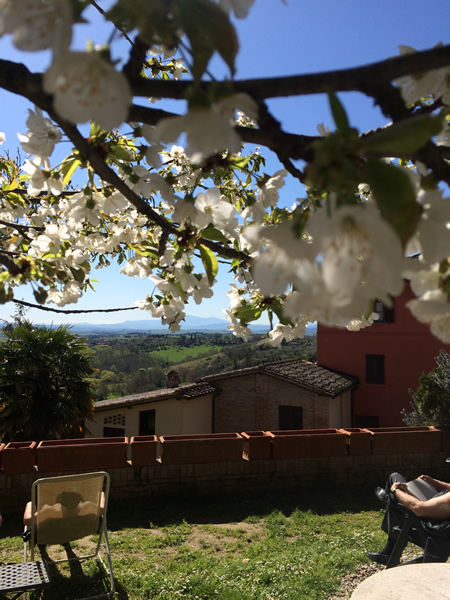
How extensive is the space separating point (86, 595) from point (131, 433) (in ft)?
24.3

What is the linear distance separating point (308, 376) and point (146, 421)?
385 centimetres

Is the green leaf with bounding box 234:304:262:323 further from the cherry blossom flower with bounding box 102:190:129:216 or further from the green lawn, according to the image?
the green lawn

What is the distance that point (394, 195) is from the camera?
421 millimetres

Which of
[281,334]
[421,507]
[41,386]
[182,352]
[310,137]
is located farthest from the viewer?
[182,352]

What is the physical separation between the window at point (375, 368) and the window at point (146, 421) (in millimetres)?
5452

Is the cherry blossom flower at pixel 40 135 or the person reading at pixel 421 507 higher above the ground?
the cherry blossom flower at pixel 40 135

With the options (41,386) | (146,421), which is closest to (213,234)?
(41,386)

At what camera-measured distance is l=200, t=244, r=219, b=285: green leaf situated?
1114 millimetres

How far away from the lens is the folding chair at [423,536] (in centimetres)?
283

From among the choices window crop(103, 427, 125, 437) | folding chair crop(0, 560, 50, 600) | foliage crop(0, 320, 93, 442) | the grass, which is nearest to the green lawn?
window crop(103, 427, 125, 437)

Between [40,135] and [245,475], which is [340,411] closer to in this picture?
[245,475]

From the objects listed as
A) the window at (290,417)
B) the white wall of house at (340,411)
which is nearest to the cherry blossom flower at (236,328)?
the white wall of house at (340,411)

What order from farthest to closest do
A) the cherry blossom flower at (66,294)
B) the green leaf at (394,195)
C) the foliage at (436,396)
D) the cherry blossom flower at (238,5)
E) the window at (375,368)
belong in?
1. the window at (375,368)
2. the foliage at (436,396)
3. the cherry blossom flower at (66,294)
4. the cherry blossom flower at (238,5)
5. the green leaf at (394,195)

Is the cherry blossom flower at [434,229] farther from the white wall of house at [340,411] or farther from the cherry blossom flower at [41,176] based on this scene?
the white wall of house at [340,411]
